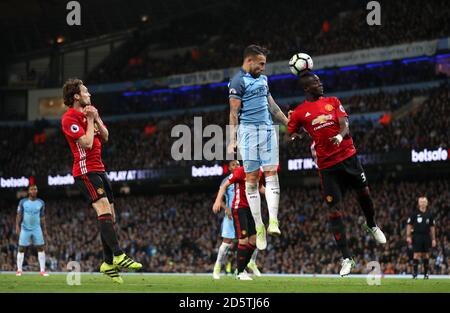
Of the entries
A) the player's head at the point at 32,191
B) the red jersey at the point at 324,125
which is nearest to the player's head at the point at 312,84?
the red jersey at the point at 324,125

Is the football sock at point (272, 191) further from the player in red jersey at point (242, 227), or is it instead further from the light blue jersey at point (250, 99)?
the player in red jersey at point (242, 227)

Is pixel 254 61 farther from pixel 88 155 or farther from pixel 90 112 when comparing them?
pixel 88 155

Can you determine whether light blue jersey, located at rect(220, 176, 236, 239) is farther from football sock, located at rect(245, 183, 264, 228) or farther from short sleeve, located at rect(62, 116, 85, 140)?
short sleeve, located at rect(62, 116, 85, 140)

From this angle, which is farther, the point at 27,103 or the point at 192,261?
the point at 27,103

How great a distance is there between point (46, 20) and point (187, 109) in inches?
674

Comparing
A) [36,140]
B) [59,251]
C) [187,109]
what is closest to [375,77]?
[187,109]

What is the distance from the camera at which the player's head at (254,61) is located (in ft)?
41.7

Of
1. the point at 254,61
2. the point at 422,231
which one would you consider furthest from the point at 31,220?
the point at 254,61

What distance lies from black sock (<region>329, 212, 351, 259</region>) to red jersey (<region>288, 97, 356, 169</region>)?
34.3 inches

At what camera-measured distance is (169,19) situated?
66875mm

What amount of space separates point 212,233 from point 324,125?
96.1ft

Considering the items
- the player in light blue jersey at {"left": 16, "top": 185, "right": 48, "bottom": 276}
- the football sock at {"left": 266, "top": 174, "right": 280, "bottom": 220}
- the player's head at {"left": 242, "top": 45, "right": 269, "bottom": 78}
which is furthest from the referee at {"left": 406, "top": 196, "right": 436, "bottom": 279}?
the player's head at {"left": 242, "top": 45, "right": 269, "bottom": 78}

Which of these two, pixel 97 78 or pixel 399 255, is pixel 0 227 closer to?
pixel 97 78

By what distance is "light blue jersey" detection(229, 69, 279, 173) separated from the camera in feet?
41.8
